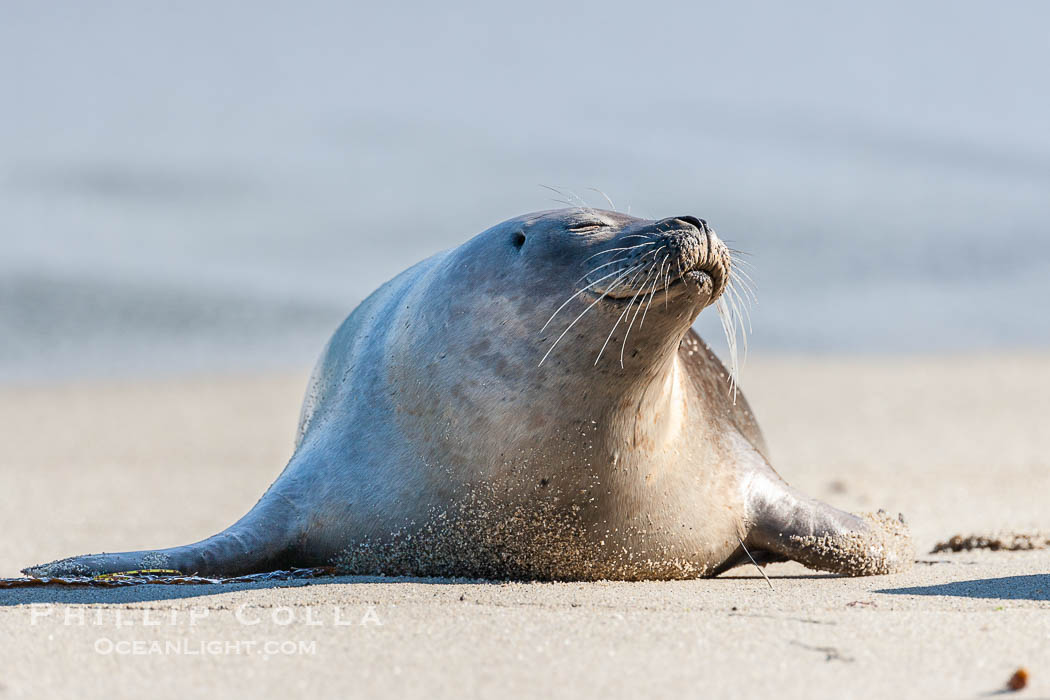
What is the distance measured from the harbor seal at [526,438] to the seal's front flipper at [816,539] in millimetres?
144

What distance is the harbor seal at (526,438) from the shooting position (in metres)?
4.13

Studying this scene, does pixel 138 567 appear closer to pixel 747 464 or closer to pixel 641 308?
pixel 641 308

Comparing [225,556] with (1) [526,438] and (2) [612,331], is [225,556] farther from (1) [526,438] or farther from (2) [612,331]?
(2) [612,331]

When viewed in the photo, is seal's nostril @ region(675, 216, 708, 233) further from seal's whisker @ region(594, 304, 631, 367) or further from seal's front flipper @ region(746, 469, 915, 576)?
seal's front flipper @ region(746, 469, 915, 576)

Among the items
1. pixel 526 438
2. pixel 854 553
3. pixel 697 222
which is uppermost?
pixel 697 222

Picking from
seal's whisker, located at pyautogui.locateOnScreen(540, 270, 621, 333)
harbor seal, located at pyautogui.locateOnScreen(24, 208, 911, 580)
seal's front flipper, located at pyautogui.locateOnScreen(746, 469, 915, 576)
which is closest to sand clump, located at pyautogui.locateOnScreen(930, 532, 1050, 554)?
seal's front flipper, located at pyautogui.locateOnScreen(746, 469, 915, 576)

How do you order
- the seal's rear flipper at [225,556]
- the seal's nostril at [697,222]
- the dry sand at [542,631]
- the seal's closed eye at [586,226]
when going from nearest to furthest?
the dry sand at [542,631]
the seal's nostril at [697,222]
the seal's rear flipper at [225,556]
the seal's closed eye at [586,226]

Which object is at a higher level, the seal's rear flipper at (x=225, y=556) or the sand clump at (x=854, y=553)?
the seal's rear flipper at (x=225, y=556)

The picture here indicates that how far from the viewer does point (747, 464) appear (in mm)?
5121

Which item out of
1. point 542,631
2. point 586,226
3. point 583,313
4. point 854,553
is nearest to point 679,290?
point 583,313

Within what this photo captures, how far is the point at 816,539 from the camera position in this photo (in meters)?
5.00

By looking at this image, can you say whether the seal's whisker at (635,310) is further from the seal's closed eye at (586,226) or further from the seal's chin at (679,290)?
the seal's closed eye at (586,226)

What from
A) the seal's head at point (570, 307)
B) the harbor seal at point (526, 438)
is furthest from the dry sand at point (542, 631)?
the seal's head at point (570, 307)

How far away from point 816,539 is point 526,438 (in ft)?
4.79
